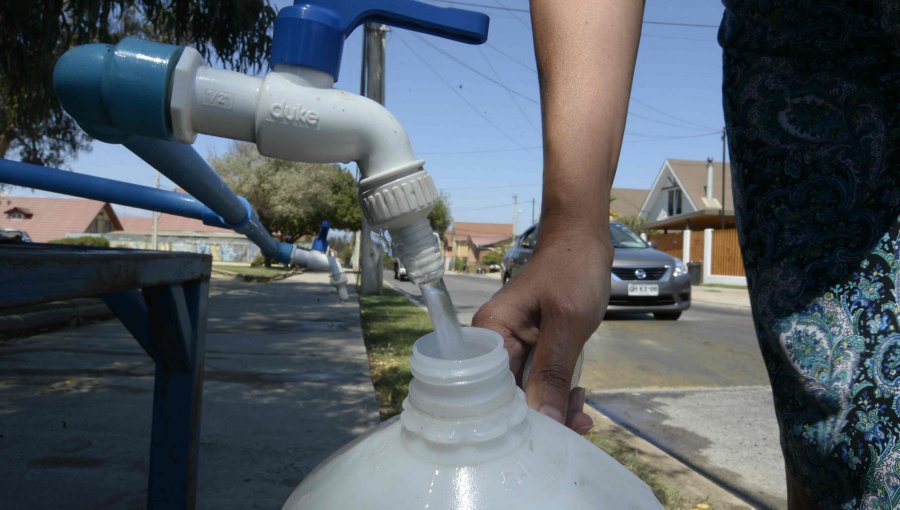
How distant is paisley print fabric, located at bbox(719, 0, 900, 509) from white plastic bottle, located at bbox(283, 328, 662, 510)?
0.45 metres

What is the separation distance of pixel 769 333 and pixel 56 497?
80.0 inches

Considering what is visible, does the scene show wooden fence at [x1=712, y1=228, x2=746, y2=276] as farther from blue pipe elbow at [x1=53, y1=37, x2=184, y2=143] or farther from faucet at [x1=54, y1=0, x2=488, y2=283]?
blue pipe elbow at [x1=53, y1=37, x2=184, y2=143]

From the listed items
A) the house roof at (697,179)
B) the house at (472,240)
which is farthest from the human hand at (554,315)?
the house at (472,240)

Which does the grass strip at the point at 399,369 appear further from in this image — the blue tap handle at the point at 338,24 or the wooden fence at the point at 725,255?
the wooden fence at the point at 725,255

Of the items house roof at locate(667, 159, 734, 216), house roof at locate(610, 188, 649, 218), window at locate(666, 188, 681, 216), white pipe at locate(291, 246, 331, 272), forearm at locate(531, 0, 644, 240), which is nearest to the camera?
forearm at locate(531, 0, 644, 240)

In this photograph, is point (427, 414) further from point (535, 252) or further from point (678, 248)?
point (678, 248)

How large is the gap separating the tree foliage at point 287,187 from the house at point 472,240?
26399 millimetres

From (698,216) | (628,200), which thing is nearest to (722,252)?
(698,216)

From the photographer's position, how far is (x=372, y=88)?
11484 mm

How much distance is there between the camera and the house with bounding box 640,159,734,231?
31.2 metres

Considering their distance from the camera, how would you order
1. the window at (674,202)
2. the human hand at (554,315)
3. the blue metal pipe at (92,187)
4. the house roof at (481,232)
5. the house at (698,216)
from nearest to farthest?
the human hand at (554,315)
the blue metal pipe at (92,187)
the house at (698,216)
the window at (674,202)
the house roof at (481,232)

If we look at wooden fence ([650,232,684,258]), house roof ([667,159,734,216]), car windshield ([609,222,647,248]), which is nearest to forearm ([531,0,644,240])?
car windshield ([609,222,647,248])

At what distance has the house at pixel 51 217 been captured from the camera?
1662 inches

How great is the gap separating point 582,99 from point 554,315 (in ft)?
1.00
